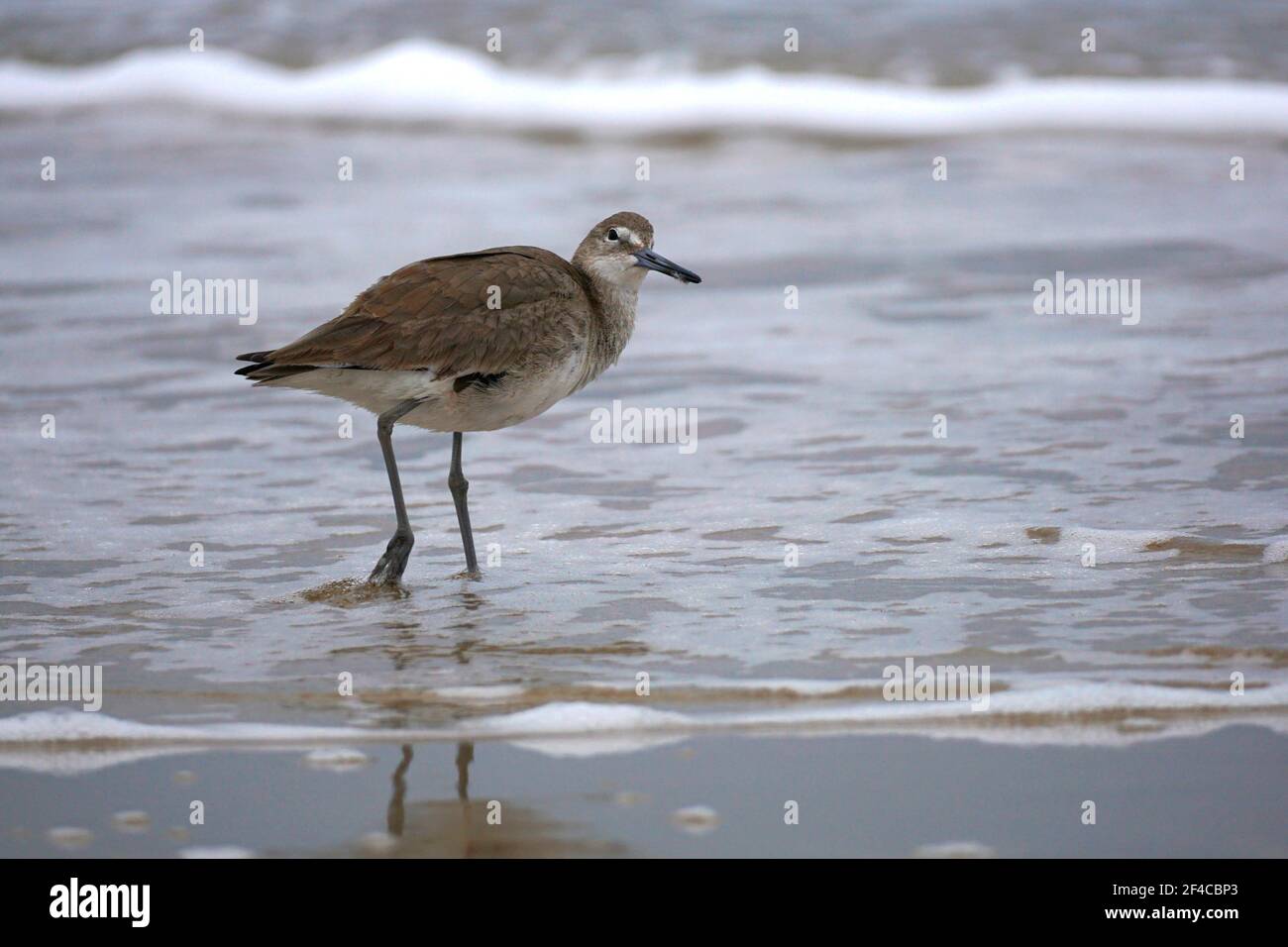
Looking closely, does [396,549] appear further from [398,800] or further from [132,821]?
[132,821]

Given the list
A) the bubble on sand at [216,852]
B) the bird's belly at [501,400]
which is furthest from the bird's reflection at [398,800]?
the bird's belly at [501,400]

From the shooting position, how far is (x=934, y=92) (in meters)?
17.7

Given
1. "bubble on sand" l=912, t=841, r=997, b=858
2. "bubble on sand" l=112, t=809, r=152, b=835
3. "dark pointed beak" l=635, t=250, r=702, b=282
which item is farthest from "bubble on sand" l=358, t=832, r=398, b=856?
"dark pointed beak" l=635, t=250, r=702, b=282

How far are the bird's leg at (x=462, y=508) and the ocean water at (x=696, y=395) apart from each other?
0.17 metres

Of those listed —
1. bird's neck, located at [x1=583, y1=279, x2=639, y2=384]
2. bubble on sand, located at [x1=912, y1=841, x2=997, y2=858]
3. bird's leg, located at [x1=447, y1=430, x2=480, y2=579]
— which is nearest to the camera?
bubble on sand, located at [x1=912, y1=841, x2=997, y2=858]

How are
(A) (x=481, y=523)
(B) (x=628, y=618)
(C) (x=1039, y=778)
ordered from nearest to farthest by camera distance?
1. (C) (x=1039, y=778)
2. (B) (x=628, y=618)
3. (A) (x=481, y=523)

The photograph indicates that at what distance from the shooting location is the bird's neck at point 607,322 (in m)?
6.82

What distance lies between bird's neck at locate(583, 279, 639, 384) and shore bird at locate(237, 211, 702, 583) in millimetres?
16

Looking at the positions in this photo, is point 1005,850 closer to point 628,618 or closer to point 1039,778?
point 1039,778

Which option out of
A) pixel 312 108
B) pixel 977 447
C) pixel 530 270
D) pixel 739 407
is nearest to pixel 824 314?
pixel 739 407

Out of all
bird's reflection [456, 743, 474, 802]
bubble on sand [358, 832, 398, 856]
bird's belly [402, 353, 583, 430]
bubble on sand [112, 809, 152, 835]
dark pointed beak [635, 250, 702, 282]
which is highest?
dark pointed beak [635, 250, 702, 282]

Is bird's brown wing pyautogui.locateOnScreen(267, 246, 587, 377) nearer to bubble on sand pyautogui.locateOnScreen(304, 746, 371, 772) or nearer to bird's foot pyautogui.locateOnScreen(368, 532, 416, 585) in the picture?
bird's foot pyautogui.locateOnScreen(368, 532, 416, 585)

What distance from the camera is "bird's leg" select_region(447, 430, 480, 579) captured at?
662 centimetres
